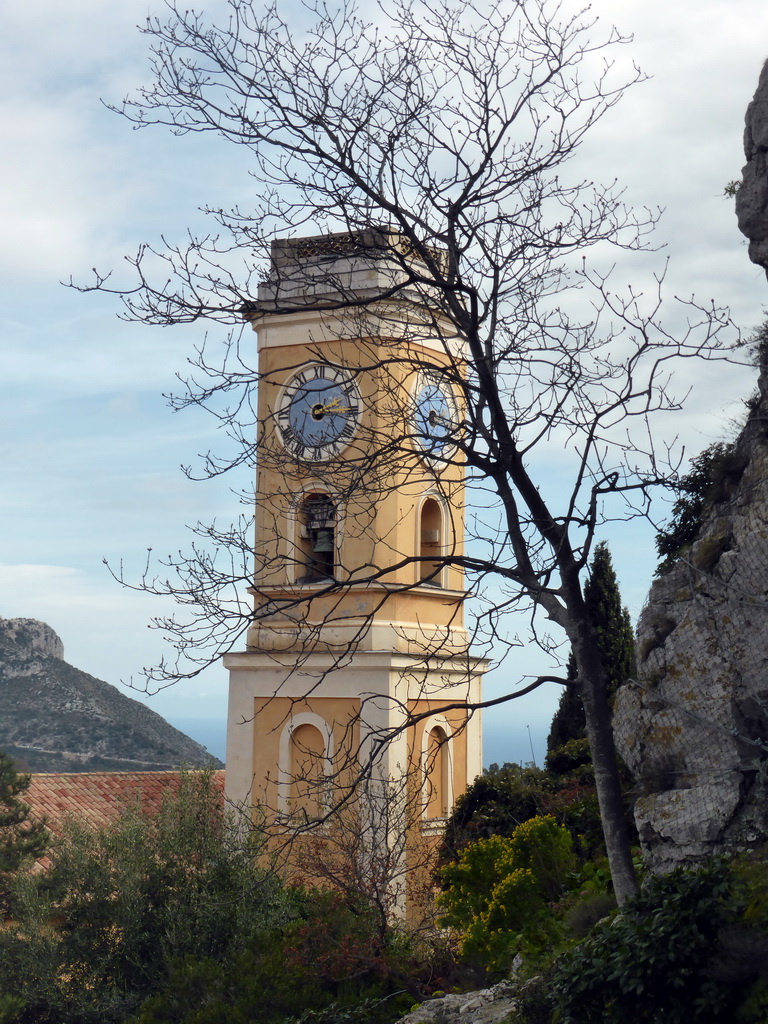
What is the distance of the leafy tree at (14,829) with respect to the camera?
23.5 m

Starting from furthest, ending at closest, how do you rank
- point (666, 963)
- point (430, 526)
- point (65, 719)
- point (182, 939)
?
point (65, 719)
point (430, 526)
point (182, 939)
point (666, 963)

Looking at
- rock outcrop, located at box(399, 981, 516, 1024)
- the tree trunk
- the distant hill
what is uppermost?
the distant hill

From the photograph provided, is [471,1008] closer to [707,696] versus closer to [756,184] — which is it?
[707,696]

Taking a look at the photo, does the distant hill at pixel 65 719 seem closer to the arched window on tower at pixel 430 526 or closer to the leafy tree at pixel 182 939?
the arched window on tower at pixel 430 526

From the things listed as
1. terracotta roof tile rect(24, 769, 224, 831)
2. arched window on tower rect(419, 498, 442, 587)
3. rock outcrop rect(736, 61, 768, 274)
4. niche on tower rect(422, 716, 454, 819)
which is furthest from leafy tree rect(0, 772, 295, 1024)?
arched window on tower rect(419, 498, 442, 587)

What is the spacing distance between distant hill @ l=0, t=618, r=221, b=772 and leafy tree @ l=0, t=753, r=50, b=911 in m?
25.9

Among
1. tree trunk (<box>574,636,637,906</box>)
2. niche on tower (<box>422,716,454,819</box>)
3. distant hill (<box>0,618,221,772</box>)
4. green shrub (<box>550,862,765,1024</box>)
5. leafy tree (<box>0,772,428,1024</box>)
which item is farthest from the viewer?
distant hill (<box>0,618,221,772</box>)

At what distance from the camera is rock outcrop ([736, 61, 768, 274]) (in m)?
9.03

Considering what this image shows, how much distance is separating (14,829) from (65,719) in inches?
1346

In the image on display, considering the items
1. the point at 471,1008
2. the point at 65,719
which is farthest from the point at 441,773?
the point at 65,719

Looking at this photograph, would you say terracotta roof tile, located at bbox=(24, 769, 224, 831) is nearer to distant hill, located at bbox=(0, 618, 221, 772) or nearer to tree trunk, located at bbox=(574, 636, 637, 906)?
tree trunk, located at bbox=(574, 636, 637, 906)

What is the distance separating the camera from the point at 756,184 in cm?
909

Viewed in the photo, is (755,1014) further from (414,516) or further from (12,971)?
(414,516)

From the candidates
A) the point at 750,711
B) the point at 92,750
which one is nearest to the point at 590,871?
the point at 750,711
